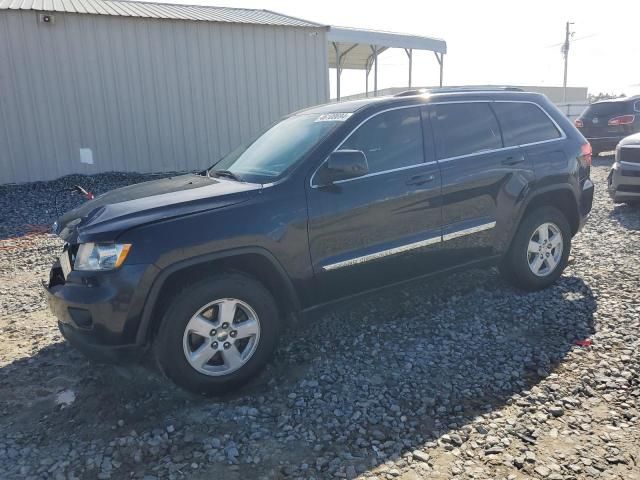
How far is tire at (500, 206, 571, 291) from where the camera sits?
14.9 ft

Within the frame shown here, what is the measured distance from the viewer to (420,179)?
3881 millimetres

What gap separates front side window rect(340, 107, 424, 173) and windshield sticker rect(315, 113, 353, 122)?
0.14 metres

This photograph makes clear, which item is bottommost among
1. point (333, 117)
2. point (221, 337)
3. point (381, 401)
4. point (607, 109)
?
point (381, 401)

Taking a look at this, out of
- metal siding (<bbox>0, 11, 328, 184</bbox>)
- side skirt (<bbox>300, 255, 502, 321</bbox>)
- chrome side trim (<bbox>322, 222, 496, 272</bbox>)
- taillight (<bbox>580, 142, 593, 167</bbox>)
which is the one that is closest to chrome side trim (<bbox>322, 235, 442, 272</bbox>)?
chrome side trim (<bbox>322, 222, 496, 272</bbox>)

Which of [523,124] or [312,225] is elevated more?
[523,124]

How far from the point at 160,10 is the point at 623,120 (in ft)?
40.2

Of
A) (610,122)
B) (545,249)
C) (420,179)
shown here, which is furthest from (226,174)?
(610,122)

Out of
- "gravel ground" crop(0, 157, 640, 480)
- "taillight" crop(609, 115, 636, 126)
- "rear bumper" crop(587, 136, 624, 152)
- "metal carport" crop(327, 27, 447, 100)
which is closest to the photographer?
"gravel ground" crop(0, 157, 640, 480)

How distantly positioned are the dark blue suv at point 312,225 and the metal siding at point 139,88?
28.6 feet

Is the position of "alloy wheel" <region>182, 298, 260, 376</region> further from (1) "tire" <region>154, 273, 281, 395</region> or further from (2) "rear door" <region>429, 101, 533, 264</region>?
(2) "rear door" <region>429, 101, 533, 264</region>

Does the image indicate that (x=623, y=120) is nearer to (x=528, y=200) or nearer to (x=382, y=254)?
(x=528, y=200)

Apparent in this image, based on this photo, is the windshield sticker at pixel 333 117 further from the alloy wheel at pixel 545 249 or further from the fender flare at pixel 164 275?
the alloy wheel at pixel 545 249

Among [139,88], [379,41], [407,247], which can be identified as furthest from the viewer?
[379,41]

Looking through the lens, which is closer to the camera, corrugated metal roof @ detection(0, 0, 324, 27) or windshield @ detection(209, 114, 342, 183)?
windshield @ detection(209, 114, 342, 183)
